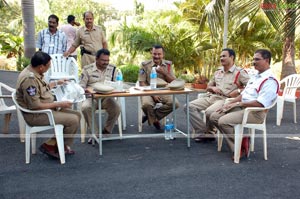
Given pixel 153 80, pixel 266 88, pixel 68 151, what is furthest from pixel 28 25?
pixel 266 88

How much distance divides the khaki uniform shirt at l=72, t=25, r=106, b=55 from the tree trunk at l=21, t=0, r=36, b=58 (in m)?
6.05

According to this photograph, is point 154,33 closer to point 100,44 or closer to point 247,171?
point 100,44

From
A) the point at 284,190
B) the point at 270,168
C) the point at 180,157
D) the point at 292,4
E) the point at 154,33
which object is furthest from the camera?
the point at 154,33

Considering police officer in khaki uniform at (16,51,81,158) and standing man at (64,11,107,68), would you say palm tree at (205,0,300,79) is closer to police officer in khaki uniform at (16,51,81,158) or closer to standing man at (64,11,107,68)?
standing man at (64,11,107,68)

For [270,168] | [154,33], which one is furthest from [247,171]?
[154,33]

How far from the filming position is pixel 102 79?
5168 millimetres

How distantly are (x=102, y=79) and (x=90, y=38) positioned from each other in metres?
1.51

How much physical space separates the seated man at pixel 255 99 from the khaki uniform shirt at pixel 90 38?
9.40 feet

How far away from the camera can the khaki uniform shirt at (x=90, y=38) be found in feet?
21.0

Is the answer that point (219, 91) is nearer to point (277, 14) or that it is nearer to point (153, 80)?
point (153, 80)

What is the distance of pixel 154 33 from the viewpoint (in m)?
11.4

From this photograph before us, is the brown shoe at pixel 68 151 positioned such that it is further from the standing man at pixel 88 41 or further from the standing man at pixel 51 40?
the standing man at pixel 51 40

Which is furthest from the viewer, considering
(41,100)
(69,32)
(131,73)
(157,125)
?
(131,73)

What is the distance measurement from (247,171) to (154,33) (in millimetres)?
8046
